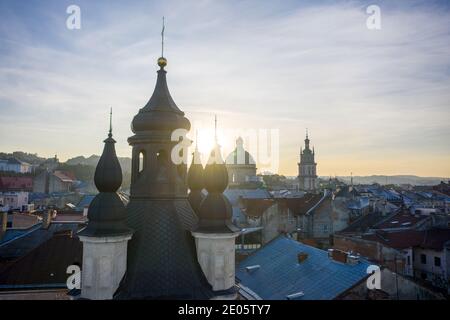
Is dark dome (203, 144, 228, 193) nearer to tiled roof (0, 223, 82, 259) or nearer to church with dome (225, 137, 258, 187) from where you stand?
tiled roof (0, 223, 82, 259)

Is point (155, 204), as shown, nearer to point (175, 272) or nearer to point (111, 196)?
point (111, 196)

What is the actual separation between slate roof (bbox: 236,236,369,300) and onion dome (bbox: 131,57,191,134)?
1042cm

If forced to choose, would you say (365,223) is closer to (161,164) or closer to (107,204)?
→ (161,164)

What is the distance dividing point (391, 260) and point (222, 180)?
23853 millimetres

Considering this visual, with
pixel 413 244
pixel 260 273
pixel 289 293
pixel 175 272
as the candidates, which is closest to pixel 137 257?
pixel 175 272

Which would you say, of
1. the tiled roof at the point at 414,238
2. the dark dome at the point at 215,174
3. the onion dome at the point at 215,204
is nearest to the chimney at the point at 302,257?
the onion dome at the point at 215,204

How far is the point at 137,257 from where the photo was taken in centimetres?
1221

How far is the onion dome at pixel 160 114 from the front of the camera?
14.4 meters

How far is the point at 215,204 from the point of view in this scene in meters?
13.0

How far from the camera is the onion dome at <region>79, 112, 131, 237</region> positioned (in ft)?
39.0

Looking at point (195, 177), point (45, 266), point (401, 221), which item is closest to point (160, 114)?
point (195, 177)

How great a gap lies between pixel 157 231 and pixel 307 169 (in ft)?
377
